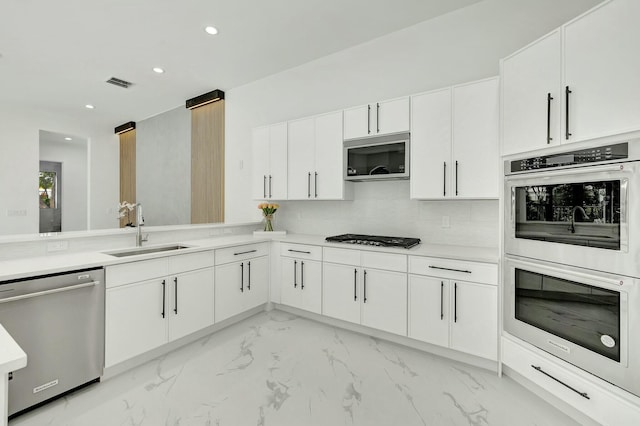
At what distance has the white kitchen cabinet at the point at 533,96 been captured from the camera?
179 cm

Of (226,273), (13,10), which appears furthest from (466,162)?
(13,10)

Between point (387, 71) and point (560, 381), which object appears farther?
point (387, 71)

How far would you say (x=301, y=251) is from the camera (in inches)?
128

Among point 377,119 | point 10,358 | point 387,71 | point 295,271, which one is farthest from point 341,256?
point 10,358

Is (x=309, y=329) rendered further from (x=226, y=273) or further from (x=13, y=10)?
(x=13, y=10)

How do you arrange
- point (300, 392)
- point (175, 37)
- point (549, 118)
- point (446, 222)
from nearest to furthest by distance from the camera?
point (549, 118), point (300, 392), point (446, 222), point (175, 37)

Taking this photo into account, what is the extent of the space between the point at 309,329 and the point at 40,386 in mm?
2033

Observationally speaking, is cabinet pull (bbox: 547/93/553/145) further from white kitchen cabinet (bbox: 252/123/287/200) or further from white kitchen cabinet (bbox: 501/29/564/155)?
white kitchen cabinet (bbox: 252/123/287/200)

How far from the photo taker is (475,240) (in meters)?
2.75

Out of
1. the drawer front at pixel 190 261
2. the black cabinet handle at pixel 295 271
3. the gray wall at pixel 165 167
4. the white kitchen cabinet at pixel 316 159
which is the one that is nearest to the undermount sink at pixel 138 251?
the drawer front at pixel 190 261

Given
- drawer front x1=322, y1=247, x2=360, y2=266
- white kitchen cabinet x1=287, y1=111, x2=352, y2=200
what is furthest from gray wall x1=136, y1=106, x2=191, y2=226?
drawer front x1=322, y1=247, x2=360, y2=266

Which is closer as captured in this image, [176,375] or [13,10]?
[176,375]

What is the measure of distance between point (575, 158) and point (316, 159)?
2.26m

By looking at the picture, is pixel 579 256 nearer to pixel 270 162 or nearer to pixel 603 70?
pixel 603 70
